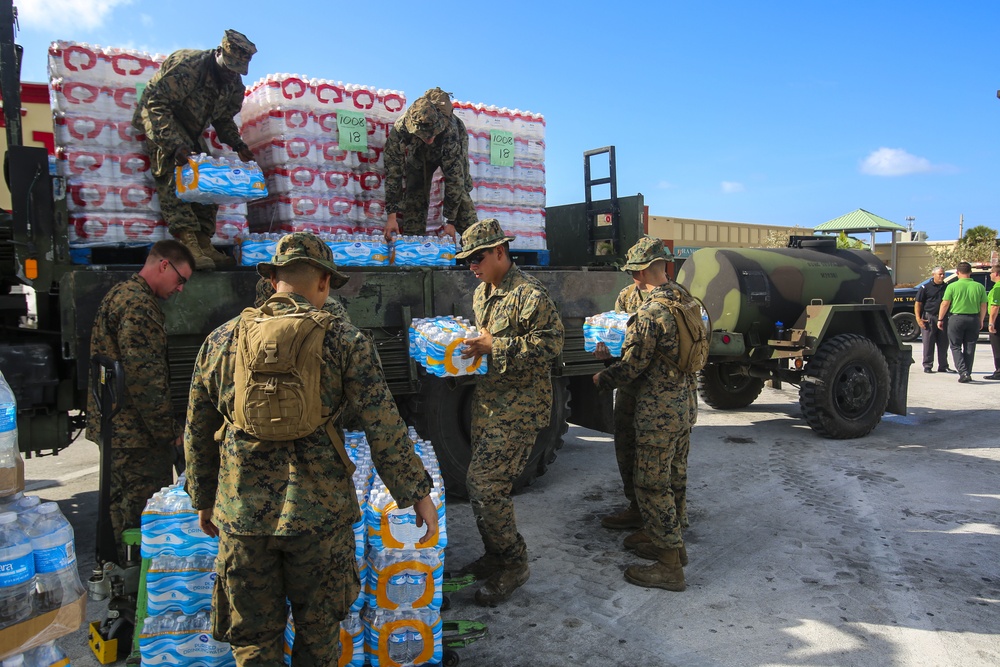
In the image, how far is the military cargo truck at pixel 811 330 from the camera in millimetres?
7363

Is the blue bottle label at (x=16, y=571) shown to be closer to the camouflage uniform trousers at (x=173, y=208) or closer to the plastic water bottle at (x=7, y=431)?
the plastic water bottle at (x=7, y=431)

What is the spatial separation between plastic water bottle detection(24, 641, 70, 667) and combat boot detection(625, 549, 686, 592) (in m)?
2.74

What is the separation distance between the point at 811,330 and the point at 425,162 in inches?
176

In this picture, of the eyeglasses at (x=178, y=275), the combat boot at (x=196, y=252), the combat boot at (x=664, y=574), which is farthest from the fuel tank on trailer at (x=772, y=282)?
the eyeglasses at (x=178, y=275)

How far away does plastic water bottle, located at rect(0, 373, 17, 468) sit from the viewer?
252cm

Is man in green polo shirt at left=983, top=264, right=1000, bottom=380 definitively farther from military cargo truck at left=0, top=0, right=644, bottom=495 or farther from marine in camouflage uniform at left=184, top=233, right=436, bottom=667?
marine in camouflage uniform at left=184, top=233, right=436, bottom=667

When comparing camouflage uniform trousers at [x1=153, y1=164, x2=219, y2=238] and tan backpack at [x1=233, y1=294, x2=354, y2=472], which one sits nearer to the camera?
tan backpack at [x1=233, y1=294, x2=354, y2=472]

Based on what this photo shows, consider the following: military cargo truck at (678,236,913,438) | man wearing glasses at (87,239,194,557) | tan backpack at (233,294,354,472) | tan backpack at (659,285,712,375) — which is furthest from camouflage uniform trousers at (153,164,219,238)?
military cargo truck at (678,236,913,438)

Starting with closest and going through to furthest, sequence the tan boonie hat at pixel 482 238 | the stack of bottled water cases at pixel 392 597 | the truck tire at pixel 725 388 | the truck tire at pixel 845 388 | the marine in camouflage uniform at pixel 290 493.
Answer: the marine in camouflage uniform at pixel 290 493 → the stack of bottled water cases at pixel 392 597 → the tan boonie hat at pixel 482 238 → the truck tire at pixel 845 388 → the truck tire at pixel 725 388

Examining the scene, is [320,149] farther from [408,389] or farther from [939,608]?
[939,608]

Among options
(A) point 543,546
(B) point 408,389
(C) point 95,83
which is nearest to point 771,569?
(A) point 543,546

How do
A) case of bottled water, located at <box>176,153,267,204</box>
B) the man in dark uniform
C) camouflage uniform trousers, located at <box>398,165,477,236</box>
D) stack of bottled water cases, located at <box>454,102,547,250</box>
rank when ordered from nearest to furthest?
case of bottled water, located at <box>176,153,267,204</box> → camouflage uniform trousers, located at <box>398,165,477,236</box> → stack of bottled water cases, located at <box>454,102,547,250</box> → the man in dark uniform

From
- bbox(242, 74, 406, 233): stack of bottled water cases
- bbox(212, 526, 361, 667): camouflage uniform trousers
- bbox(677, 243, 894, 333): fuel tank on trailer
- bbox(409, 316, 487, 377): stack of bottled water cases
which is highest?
bbox(242, 74, 406, 233): stack of bottled water cases

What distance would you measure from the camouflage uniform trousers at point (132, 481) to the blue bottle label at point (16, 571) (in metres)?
1.58
